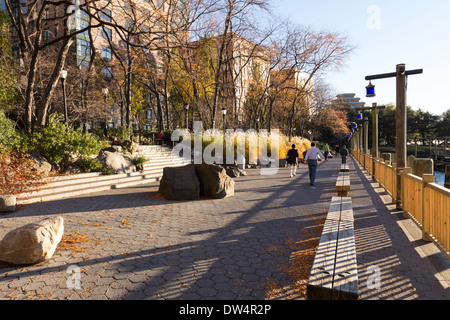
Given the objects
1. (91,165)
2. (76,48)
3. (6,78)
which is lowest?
(91,165)

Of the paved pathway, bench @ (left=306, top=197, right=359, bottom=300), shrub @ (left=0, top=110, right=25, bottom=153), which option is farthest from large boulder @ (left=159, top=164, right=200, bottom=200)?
shrub @ (left=0, top=110, right=25, bottom=153)

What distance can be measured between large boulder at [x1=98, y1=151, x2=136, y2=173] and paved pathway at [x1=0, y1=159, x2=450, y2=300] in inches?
182

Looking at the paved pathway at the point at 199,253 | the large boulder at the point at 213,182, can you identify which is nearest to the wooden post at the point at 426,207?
the paved pathway at the point at 199,253

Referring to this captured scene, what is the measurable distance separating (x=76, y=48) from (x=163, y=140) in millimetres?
18932

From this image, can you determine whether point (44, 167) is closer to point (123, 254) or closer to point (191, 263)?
point (123, 254)

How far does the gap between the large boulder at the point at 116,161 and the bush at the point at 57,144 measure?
0.63 metres

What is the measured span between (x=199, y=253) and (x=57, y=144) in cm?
974

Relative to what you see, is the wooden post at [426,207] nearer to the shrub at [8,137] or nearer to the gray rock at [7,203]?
the gray rock at [7,203]

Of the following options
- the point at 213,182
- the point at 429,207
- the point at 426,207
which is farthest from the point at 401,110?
the point at 213,182

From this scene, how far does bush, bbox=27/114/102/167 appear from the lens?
1164cm

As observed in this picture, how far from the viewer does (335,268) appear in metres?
3.50

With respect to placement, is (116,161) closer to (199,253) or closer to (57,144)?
(57,144)

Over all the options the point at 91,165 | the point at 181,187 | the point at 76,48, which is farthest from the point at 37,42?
the point at 76,48
